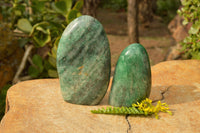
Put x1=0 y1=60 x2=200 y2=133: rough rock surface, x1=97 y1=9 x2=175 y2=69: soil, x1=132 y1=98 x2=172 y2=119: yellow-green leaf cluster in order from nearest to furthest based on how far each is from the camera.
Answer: x1=0 y1=60 x2=200 y2=133: rough rock surface, x1=132 y1=98 x2=172 y2=119: yellow-green leaf cluster, x1=97 y1=9 x2=175 y2=69: soil

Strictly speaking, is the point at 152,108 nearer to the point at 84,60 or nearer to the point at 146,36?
the point at 84,60

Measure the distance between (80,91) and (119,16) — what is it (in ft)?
19.0

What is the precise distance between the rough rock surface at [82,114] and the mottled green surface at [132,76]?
175 millimetres

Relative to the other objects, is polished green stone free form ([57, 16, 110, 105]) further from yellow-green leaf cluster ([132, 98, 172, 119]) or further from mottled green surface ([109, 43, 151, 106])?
yellow-green leaf cluster ([132, 98, 172, 119])

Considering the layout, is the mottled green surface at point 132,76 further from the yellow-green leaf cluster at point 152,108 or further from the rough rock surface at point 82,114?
the rough rock surface at point 82,114

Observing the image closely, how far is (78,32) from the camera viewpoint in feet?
6.35

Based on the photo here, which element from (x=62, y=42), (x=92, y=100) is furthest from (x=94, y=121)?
(x=62, y=42)

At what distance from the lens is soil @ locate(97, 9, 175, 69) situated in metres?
4.42

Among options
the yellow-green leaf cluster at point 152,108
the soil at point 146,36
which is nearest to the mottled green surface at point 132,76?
the yellow-green leaf cluster at point 152,108

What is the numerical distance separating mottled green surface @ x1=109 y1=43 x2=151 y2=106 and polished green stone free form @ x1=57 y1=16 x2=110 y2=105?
0.37 ft

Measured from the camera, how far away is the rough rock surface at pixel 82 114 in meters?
1.68

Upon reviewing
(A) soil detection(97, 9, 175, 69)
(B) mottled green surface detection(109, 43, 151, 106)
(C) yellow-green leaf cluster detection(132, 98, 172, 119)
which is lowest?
(A) soil detection(97, 9, 175, 69)

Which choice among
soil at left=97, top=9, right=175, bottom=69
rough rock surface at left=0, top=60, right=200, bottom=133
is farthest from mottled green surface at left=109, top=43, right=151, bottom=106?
soil at left=97, top=9, right=175, bottom=69

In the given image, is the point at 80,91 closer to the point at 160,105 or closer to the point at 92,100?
the point at 92,100
